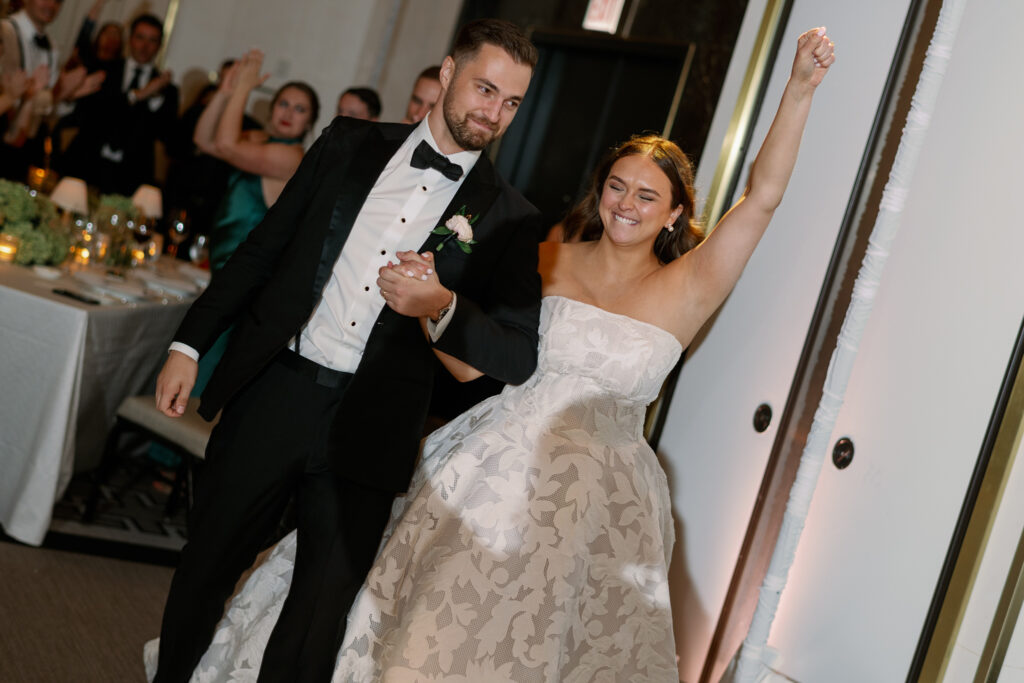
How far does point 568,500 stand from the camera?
2.22 meters

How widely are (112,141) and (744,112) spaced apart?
4.68m

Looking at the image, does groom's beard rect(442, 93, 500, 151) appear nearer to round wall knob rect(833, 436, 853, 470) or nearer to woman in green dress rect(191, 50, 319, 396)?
round wall knob rect(833, 436, 853, 470)

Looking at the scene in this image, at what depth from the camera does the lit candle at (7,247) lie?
3496 millimetres

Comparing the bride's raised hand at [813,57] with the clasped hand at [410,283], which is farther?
the bride's raised hand at [813,57]

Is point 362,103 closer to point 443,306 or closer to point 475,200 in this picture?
point 475,200

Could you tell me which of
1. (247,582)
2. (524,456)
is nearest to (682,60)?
(524,456)

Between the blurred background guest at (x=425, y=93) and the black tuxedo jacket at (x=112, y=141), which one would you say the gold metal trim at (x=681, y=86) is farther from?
the black tuxedo jacket at (x=112, y=141)

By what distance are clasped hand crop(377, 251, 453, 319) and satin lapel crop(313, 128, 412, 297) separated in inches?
11.4

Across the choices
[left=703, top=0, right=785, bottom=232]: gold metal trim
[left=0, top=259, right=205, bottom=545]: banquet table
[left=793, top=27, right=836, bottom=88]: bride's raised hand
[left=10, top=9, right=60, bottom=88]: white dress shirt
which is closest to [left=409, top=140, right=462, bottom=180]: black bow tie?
[left=793, top=27, right=836, bottom=88]: bride's raised hand

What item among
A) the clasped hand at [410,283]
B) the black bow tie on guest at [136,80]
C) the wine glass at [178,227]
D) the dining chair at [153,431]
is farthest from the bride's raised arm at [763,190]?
the black bow tie on guest at [136,80]

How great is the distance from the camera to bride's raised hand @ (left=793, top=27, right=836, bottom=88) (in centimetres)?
212

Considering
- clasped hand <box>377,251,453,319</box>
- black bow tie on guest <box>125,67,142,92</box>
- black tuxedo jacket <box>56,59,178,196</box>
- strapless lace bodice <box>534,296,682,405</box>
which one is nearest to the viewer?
clasped hand <box>377,251,453,319</box>

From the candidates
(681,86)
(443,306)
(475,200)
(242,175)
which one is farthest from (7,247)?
(681,86)

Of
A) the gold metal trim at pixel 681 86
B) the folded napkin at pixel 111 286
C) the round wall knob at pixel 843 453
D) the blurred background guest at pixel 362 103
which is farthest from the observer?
the gold metal trim at pixel 681 86
